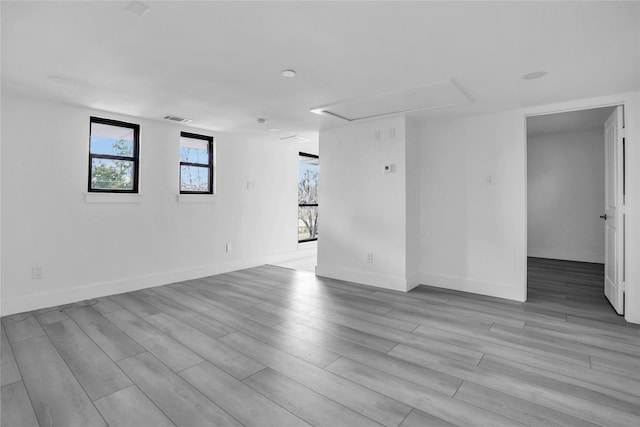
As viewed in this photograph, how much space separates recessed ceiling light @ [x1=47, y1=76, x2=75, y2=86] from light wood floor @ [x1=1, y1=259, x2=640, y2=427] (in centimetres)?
222

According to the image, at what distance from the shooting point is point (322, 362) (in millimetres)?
2408

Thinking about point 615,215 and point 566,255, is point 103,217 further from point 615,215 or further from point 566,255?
point 566,255

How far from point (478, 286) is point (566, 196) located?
3743 millimetres

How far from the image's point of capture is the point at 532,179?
676cm

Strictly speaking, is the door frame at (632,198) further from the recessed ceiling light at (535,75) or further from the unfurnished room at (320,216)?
the recessed ceiling light at (535,75)

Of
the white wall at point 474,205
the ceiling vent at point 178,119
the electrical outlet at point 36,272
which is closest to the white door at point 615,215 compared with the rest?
the white wall at point 474,205

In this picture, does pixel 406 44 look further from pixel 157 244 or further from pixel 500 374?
pixel 157 244

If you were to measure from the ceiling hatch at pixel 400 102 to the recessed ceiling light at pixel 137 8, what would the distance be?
6.77ft

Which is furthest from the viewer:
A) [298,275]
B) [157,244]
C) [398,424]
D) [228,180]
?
[228,180]

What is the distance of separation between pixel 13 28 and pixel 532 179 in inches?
305

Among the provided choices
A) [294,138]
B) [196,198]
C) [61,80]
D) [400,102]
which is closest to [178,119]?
[196,198]

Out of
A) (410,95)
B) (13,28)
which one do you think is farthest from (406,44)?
(13,28)

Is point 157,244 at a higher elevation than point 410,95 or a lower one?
lower

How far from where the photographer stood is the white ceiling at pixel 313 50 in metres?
1.92
